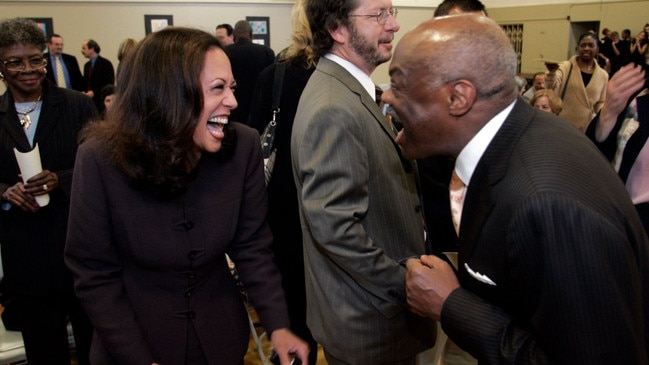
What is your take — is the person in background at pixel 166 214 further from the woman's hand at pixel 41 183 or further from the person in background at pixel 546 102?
the person in background at pixel 546 102

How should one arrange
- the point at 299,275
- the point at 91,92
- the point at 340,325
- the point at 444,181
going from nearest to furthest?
the point at 340,325 < the point at 444,181 < the point at 299,275 < the point at 91,92

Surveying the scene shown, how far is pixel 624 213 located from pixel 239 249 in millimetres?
1099

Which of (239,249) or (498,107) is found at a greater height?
(498,107)

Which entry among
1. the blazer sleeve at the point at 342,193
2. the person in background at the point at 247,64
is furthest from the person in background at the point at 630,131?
the person in background at the point at 247,64

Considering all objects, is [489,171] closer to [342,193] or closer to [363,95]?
[342,193]

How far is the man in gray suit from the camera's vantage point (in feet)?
5.60

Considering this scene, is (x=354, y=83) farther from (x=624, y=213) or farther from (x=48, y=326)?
(x=48, y=326)

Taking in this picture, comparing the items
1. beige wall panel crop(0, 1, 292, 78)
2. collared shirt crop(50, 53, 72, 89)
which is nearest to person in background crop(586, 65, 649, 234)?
collared shirt crop(50, 53, 72, 89)

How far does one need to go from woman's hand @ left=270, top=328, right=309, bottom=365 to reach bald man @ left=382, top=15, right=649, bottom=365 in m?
0.40

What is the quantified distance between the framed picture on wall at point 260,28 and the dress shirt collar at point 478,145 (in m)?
10.9

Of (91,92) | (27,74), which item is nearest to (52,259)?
(27,74)

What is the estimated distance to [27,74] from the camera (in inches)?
91.8

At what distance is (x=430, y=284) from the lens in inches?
52.2

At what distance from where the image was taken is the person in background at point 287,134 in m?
2.58
